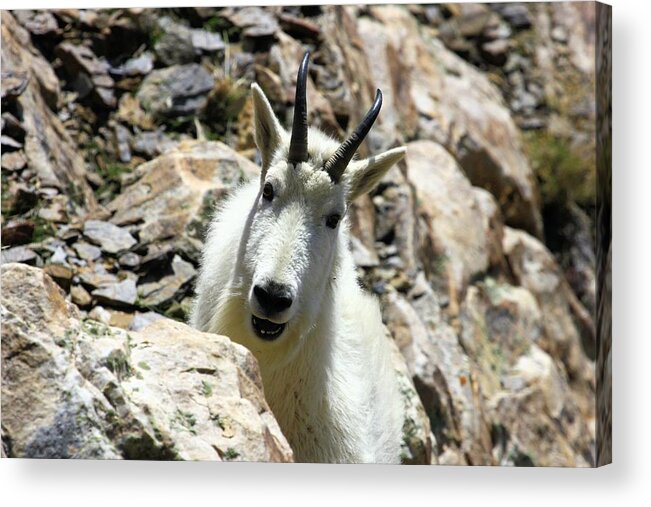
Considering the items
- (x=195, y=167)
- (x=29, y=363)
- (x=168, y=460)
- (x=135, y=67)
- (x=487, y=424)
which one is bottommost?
(x=487, y=424)

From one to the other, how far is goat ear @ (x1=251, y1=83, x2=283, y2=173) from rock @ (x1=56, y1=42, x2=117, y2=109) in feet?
7.74

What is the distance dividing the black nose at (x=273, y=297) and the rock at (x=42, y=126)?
99.4 inches

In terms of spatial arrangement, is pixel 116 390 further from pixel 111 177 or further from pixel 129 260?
pixel 111 177

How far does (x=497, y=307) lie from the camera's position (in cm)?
973

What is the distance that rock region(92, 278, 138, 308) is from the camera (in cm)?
760

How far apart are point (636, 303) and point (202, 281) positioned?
2566 millimetres

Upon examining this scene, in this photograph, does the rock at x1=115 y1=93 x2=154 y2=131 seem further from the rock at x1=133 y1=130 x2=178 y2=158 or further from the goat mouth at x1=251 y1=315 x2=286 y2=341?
the goat mouth at x1=251 y1=315 x2=286 y2=341

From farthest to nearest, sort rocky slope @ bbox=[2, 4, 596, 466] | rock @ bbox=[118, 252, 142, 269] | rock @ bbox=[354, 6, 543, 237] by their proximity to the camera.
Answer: rock @ bbox=[354, 6, 543, 237] < rock @ bbox=[118, 252, 142, 269] < rocky slope @ bbox=[2, 4, 596, 466]

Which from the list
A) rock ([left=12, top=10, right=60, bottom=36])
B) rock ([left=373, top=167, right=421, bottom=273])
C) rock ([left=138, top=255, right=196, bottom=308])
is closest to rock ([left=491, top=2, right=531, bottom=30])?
rock ([left=373, top=167, right=421, bottom=273])

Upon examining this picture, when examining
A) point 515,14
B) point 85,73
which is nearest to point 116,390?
point 85,73

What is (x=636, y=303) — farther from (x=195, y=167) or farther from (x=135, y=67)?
(x=135, y=67)

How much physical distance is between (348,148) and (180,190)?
213 cm

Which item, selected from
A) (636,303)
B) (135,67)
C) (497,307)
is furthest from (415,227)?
(636,303)

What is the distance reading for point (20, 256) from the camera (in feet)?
24.5
